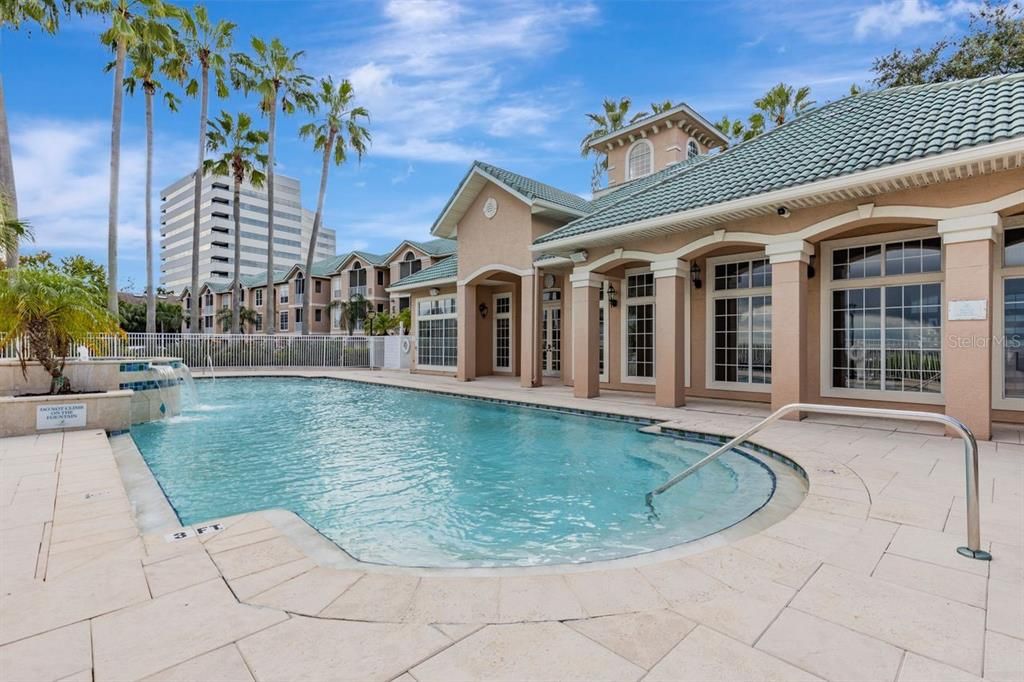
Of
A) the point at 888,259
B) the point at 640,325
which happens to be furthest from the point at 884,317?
the point at 640,325

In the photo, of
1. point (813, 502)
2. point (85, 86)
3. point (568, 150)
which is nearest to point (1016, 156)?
point (813, 502)

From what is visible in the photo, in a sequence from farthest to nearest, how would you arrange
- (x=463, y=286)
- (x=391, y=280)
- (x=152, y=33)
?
(x=391, y=280)
(x=152, y=33)
(x=463, y=286)

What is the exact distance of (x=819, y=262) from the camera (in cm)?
973

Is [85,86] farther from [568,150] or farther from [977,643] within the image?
[977,643]

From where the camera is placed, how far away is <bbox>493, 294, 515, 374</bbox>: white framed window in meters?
18.0

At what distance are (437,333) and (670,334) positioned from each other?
37.3 ft

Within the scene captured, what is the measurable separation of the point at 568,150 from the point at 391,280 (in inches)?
618

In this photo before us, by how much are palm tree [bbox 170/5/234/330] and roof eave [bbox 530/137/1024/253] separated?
18676 millimetres

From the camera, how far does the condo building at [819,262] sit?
6.95 m

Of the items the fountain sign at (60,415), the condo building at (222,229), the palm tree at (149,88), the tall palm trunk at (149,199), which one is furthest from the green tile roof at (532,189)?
the condo building at (222,229)

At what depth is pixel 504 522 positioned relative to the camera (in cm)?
454

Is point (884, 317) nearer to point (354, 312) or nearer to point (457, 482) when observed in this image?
point (457, 482)

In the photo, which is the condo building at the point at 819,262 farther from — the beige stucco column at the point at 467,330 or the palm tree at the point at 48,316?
the palm tree at the point at 48,316

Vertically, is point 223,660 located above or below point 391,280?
below
